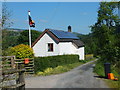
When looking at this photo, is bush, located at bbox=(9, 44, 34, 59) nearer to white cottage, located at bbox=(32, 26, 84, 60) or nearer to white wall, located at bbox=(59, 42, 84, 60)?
white cottage, located at bbox=(32, 26, 84, 60)

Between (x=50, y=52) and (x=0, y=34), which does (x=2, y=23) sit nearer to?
(x=0, y=34)

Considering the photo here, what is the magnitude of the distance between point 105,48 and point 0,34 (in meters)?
12.8

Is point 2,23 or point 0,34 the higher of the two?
point 2,23

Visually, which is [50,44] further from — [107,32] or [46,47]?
[107,32]

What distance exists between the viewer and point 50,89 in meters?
8.86

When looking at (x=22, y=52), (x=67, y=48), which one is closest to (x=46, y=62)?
(x=22, y=52)

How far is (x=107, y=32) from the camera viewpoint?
1767 cm

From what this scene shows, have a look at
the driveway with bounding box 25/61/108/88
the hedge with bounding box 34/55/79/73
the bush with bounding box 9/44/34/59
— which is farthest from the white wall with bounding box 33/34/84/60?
the driveway with bounding box 25/61/108/88

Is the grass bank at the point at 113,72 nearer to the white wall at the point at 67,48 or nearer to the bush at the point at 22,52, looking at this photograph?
the bush at the point at 22,52

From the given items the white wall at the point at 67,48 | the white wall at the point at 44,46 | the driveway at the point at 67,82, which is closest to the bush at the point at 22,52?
the driveway at the point at 67,82

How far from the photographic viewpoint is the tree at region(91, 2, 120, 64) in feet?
53.5

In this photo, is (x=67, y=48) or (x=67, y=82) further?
(x=67, y=48)

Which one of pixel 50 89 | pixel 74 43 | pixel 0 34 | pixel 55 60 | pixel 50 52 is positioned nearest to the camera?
pixel 0 34

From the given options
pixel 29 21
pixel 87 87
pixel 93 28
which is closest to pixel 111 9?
pixel 93 28
